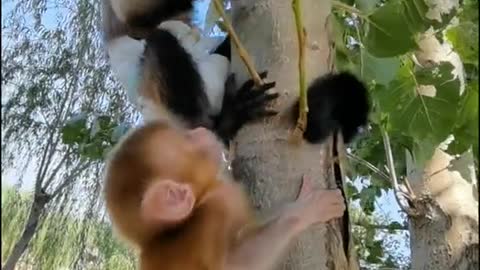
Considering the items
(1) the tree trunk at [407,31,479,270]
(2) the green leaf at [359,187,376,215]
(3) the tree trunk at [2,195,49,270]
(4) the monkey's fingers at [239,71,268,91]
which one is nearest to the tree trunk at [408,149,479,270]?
(1) the tree trunk at [407,31,479,270]

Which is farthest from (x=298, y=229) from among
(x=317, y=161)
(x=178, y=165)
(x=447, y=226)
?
(x=447, y=226)

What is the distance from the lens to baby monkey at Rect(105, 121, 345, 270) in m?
0.80

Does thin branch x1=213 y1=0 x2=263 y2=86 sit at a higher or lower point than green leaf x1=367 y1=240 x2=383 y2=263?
higher

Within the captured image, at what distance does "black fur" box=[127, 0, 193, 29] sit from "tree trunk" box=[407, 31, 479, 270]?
357 millimetres

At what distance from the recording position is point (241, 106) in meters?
A: 0.84

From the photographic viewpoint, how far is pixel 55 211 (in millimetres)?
959

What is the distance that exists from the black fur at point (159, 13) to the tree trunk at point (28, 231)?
17.0 inches

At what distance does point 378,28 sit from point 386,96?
0.13 metres

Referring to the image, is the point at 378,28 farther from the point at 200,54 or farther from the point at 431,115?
the point at 200,54

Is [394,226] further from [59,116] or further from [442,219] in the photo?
[59,116]

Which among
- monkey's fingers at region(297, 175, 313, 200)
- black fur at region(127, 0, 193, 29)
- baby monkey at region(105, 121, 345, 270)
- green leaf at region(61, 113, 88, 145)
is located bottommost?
green leaf at region(61, 113, 88, 145)

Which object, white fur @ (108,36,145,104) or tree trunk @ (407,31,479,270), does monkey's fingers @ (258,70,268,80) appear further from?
tree trunk @ (407,31,479,270)

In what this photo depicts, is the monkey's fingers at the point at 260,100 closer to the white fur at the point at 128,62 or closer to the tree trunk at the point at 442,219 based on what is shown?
the white fur at the point at 128,62

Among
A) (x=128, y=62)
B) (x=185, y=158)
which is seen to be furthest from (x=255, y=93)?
(x=128, y=62)
